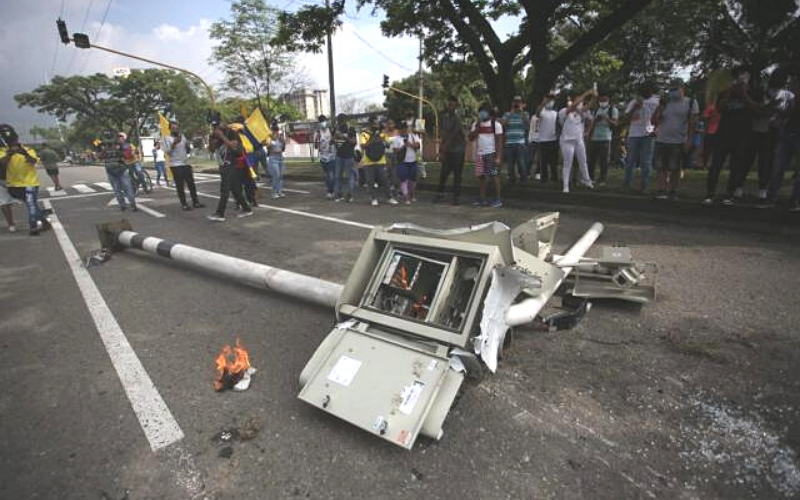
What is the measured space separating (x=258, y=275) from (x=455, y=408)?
2.12m

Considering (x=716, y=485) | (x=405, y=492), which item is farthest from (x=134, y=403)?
(x=716, y=485)

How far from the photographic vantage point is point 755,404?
2080 mm

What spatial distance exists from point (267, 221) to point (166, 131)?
18.6 feet

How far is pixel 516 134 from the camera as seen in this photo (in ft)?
27.3

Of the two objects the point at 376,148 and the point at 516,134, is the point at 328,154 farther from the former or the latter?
the point at 516,134

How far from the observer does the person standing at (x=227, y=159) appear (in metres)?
7.43

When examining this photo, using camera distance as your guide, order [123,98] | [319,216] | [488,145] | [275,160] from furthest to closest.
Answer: [123,98] < [275,160] < [319,216] < [488,145]

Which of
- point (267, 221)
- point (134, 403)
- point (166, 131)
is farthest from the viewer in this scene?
point (166, 131)

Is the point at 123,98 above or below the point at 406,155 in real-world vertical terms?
above

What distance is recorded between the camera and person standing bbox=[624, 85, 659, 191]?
686 centimetres

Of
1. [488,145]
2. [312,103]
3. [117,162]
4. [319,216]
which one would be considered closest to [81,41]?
[117,162]

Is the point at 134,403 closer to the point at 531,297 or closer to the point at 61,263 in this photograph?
the point at 531,297

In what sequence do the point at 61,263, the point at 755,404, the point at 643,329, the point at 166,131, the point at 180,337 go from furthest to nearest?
1. the point at 166,131
2. the point at 61,263
3. the point at 180,337
4. the point at 643,329
5. the point at 755,404

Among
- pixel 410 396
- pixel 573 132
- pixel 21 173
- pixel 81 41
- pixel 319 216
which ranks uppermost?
pixel 81 41
